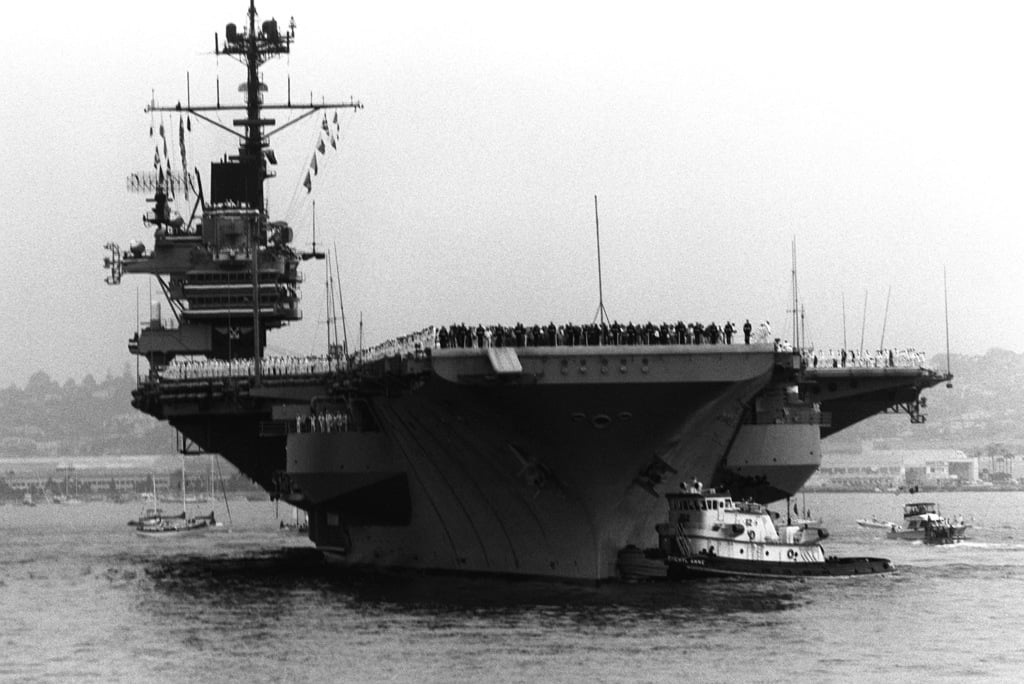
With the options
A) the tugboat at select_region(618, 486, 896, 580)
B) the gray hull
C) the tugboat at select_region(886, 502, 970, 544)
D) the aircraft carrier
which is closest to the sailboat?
the aircraft carrier

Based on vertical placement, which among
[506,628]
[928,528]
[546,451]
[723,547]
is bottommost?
[506,628]

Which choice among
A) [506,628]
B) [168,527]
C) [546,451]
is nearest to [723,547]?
[546,451]

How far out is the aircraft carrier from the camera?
37.4 meters

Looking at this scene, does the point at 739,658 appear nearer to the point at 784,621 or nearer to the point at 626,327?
the point at 784,621

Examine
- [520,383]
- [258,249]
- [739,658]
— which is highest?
[258,249]

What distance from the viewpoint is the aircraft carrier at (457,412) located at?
37.4 meters

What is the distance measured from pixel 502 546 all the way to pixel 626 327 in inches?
239

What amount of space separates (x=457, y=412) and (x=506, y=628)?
20.8ft

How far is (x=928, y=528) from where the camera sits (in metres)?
62.6

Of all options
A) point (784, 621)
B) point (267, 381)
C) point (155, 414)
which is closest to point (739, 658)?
point (784, 621)

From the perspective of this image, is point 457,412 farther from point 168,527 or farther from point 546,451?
point 168,527

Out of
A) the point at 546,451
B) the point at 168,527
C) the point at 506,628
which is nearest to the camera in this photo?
the point at 506,628

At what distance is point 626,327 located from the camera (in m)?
38.6

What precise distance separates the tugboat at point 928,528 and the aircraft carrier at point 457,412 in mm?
11529
